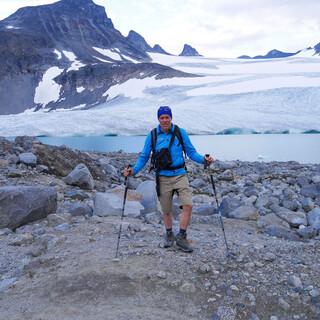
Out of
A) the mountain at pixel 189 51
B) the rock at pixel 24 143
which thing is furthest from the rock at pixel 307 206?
the mountain at pixel 189 51

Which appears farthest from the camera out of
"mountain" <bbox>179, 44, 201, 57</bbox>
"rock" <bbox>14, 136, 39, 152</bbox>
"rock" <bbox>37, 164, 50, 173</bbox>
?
"mountain" <bbox>179, 44, 201, 57</bbox>

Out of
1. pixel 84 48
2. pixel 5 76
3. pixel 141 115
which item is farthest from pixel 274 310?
pixel 84 48

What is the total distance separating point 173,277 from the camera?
140 inches

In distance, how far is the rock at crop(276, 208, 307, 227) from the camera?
578cm

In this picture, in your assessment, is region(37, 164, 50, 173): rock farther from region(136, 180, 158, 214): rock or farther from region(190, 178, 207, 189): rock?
region(190, 178, 207, 189): rock

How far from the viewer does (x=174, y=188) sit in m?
4.10

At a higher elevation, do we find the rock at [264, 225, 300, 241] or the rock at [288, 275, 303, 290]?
the rock at [288, 275, 303, 290]

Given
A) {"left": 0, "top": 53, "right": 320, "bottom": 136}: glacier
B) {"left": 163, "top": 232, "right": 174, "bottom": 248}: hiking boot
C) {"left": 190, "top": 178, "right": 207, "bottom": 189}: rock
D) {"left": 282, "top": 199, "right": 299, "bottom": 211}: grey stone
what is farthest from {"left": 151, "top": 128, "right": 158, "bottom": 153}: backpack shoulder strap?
{"left": 0, "top": 53, "right": 320, "bottom": 136}: glacier

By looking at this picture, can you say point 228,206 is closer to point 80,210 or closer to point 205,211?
point 205,211

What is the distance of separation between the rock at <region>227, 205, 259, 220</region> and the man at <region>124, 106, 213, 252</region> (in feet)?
6.43

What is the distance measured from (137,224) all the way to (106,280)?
1487 millimetres

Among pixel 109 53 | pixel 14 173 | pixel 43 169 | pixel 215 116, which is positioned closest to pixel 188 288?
pixel 14 173

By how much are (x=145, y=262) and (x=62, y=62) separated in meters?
76.9

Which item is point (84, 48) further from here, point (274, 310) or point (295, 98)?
point (274, 310)
